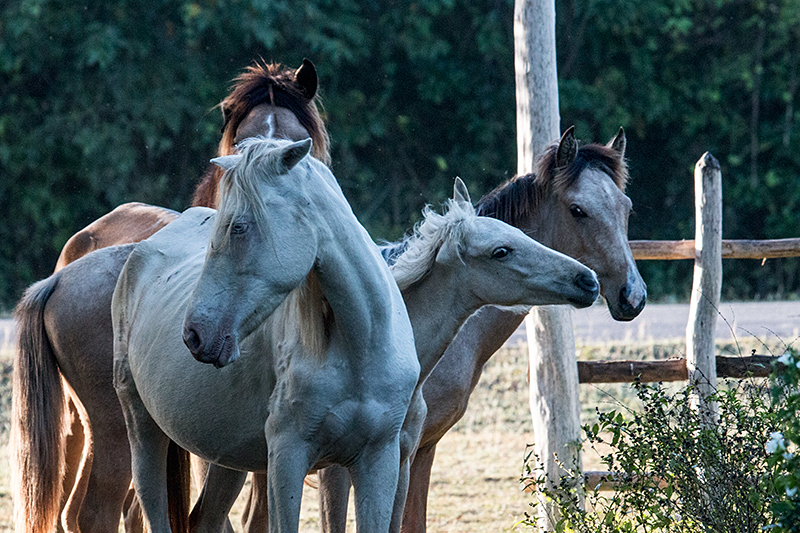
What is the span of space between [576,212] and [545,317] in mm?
1113

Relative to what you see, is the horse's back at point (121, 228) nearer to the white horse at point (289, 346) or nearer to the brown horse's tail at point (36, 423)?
the brown horse's tail at point (36, 423)

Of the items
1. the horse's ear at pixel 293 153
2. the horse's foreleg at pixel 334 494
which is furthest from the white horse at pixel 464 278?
the horse's ear at pixel 293 153

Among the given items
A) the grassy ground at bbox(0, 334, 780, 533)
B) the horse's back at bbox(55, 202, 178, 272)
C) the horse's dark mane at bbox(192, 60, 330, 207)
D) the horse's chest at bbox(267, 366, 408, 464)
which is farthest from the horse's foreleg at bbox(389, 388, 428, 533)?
the horse's back at bbox(55, 202, 178, 272)

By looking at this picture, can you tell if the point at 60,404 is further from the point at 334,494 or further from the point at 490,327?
the point at 490,327

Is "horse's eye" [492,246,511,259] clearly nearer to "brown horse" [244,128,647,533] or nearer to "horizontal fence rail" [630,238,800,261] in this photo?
"brown horse" [244,128,647,533]

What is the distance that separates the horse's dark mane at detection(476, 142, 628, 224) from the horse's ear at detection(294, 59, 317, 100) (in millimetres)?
1255

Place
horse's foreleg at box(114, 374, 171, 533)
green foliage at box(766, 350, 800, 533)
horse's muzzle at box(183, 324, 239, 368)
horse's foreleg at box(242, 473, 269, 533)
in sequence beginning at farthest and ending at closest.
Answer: horse's foreleg at box(242, 473, 269, 533), horse's foreleg at box(114, 374, 171, 533), horse's muzzle at box(183, 324, 239, 368), green foliage at box(766, 350, 800, 533)

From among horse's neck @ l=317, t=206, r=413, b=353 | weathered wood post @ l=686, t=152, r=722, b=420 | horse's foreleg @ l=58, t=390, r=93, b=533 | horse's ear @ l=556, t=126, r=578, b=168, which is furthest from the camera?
weathered wood post @ l=686, t=152, r=722, b=420

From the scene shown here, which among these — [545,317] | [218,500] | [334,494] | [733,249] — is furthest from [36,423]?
[733,249]

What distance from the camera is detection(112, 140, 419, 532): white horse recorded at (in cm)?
231

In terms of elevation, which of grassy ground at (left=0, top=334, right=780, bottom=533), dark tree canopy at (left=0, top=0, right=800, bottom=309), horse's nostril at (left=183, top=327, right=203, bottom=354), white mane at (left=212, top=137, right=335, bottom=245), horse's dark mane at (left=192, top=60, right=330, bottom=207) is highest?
dark tree canopy at (left=0, top=0, right=800, bottom=309)

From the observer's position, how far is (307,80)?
4738 millimetres

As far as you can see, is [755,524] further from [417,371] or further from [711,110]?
[711,110]

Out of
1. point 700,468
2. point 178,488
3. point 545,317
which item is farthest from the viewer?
point 545,317
